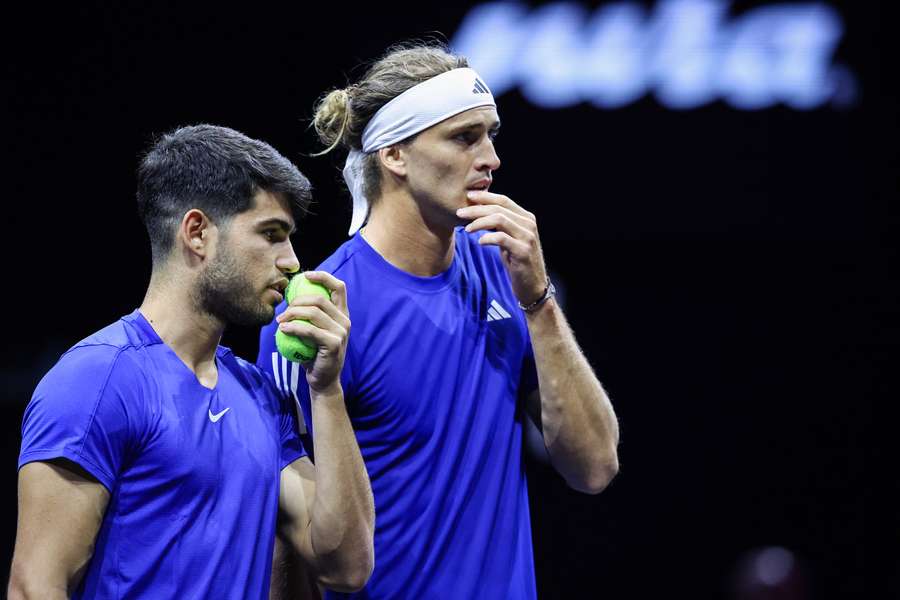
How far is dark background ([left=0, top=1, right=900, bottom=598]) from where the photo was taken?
6.33m

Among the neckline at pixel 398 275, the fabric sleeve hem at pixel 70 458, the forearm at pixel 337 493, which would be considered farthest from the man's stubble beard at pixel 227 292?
the neckline at pixel 398 275

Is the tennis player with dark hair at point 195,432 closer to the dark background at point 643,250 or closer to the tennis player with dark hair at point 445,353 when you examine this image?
the tennis player with dark hair at point 445,353

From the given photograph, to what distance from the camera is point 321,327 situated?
2.67 m

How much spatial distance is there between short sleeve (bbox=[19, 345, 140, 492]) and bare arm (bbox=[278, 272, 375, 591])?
0.40 metres

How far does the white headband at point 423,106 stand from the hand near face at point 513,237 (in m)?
0.27

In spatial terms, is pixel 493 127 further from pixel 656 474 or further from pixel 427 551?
pixel 656 474

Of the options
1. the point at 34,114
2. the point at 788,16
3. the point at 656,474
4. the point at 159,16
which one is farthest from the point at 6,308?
the point at 788,16

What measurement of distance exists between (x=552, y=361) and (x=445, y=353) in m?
0.30

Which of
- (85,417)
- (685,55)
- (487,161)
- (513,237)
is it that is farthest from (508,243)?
(685,55)

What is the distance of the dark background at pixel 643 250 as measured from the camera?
633cm

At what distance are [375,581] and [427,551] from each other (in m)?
0.16

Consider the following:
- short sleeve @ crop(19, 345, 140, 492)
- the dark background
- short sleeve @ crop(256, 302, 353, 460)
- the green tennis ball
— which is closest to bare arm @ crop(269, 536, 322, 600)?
short sleeve @ crop(256, 302, 353, 460)

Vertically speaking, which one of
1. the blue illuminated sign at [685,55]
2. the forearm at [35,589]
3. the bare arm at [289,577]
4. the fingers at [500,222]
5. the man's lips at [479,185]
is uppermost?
the blue illuminated sign at [685,55]

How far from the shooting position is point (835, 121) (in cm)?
661
